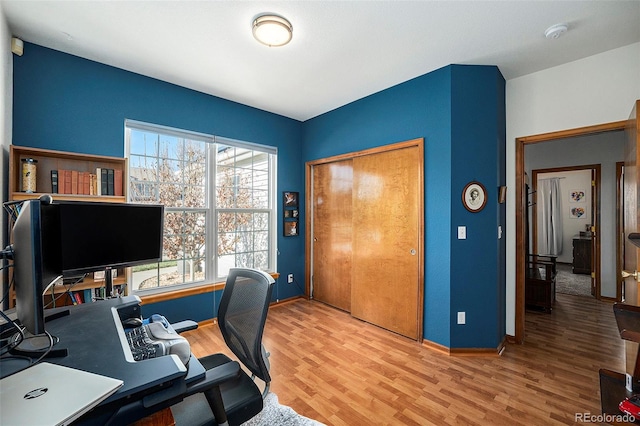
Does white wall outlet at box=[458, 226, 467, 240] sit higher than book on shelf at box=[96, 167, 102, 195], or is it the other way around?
book on shelf at box=[96, 167, 102, 195]

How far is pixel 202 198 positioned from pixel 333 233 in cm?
181

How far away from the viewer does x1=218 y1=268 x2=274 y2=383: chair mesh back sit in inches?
50.8

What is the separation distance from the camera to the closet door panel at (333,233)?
3668mm

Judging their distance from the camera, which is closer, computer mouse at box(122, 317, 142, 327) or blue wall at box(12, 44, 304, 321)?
computer mouse at box(122, 317, 142, 327)

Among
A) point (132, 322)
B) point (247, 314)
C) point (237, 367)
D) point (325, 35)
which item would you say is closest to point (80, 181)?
point (132, 322)

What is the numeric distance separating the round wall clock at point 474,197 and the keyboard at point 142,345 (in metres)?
2.63

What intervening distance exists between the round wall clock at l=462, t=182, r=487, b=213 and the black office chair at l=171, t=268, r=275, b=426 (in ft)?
6.94

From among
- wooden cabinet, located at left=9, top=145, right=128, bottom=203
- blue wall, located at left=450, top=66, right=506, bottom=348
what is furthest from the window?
blue wall, located at left=450, top=66, right=506, bottom=348

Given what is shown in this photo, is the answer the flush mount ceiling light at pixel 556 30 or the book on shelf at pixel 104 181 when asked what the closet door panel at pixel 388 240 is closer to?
the flush mount ceiling light at pixel 556 30

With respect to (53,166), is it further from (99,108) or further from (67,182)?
(99,108)

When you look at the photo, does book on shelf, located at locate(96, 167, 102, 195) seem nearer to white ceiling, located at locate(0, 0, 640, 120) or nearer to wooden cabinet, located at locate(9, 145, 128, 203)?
wooden cabinet, located at locate(9, 145, 128, 203)

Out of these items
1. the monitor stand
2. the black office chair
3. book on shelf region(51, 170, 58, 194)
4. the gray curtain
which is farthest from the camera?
the gray curtain

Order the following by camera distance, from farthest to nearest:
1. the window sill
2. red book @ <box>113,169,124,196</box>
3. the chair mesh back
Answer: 1. the window sill
2. red book @ <box>113,169,124,196</box>
3. the chair mesh back

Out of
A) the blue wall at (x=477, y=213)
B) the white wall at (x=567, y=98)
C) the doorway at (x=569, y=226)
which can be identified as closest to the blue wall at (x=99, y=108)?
the blue wall at (x=477, y=213)
